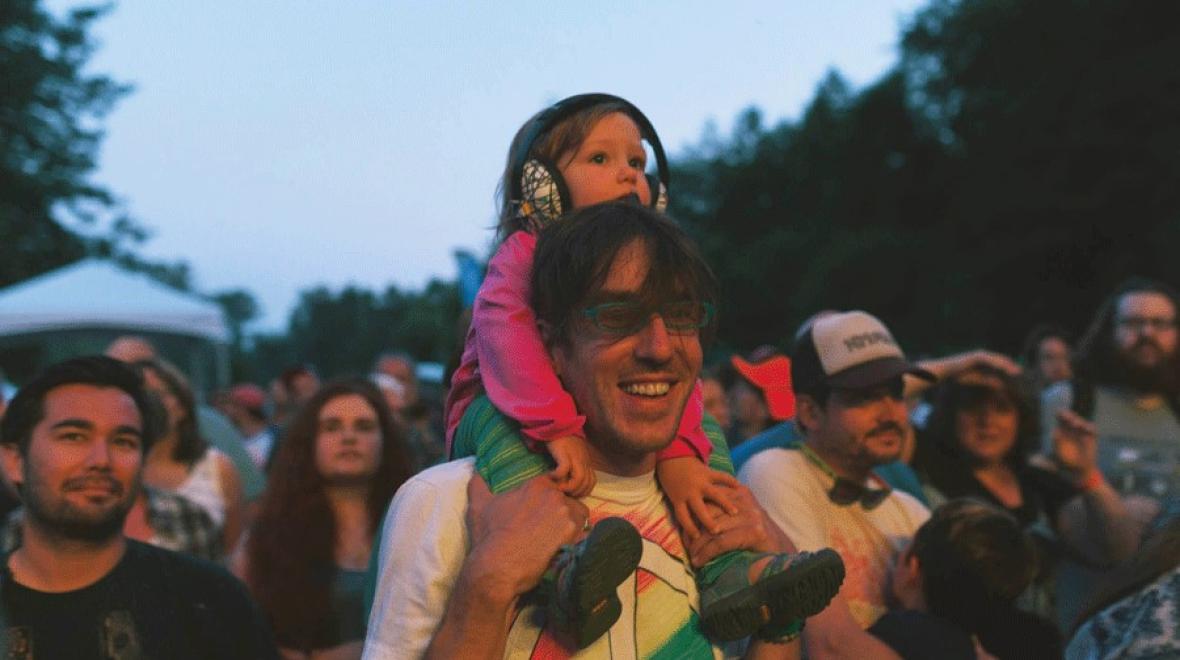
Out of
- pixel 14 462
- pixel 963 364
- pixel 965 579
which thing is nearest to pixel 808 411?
pixel 965 579

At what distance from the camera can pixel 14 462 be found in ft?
11.7

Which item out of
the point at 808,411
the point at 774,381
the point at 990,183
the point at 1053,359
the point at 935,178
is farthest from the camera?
the point at 935,178

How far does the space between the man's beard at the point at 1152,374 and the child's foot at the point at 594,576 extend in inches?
162

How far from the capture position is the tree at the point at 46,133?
35.4m

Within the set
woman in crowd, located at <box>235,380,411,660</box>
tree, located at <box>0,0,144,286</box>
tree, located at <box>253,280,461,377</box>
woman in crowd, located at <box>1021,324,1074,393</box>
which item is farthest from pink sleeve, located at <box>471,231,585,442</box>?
tree, located at <box>253,280,461,377</box>

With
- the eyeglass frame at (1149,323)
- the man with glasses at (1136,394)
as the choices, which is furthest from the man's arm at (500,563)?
the eyeglass frame at (1149,323)

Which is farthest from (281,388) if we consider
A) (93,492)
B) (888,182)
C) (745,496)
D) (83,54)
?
(83,54)

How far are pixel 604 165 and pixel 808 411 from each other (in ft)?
4.64

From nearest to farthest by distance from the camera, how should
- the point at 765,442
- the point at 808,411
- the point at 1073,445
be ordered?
the point at 808,411, the point at 765,442, the point at 1073,445

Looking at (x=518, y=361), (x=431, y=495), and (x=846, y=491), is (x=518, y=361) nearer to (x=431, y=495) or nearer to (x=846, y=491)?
(x=431, y=495)

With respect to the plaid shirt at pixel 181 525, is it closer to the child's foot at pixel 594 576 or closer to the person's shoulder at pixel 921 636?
the person's shoulder at pixel 921 636

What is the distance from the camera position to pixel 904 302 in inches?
1374

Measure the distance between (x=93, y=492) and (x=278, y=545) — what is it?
56.7 inches

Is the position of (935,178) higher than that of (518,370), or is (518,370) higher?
(935,178)
